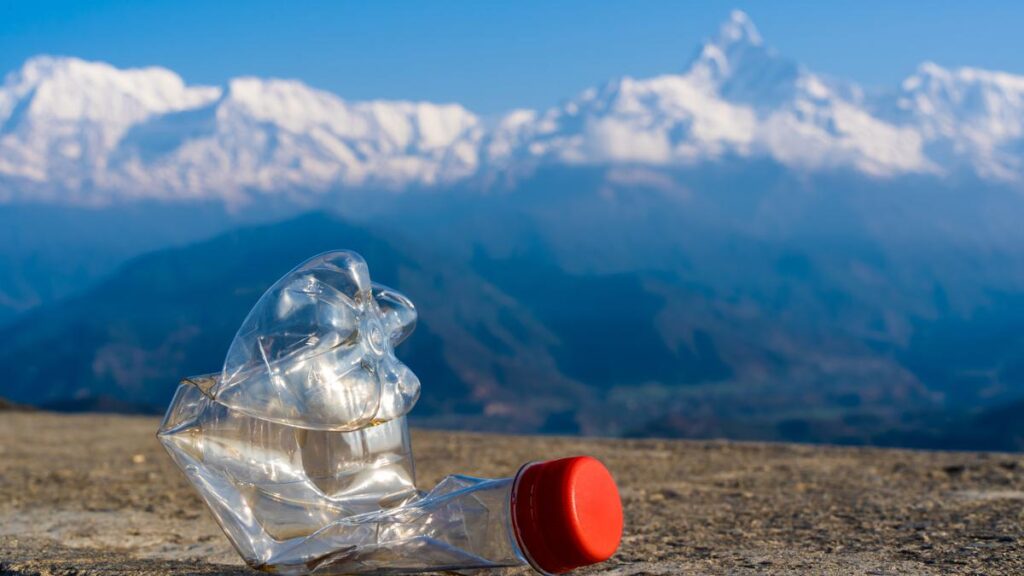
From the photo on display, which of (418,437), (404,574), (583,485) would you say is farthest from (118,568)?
(418,437)

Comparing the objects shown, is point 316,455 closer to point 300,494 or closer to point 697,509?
point 300,494

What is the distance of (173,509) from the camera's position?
9023mm

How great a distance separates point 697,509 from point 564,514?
455 cm

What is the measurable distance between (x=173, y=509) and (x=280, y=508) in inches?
181

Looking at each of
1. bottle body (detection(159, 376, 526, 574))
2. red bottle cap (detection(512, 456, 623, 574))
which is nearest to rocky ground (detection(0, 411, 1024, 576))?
bottle body (detection(159, 376, 526, 574))

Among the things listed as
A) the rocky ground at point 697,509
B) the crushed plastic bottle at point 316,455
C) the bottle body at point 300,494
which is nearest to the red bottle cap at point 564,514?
the crushed plastic bottle at point 316,455

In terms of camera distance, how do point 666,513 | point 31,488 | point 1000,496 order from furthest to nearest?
point 31,488 → point 1000,496 → point 666,513

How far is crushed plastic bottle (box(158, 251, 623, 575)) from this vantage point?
4.65 meters

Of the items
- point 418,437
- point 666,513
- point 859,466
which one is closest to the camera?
point 666,513

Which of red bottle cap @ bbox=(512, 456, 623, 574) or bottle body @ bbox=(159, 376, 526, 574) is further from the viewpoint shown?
bottle body @ bbox=(159, 376, 526, 574)

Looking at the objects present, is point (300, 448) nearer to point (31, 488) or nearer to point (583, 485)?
point (583, 485)

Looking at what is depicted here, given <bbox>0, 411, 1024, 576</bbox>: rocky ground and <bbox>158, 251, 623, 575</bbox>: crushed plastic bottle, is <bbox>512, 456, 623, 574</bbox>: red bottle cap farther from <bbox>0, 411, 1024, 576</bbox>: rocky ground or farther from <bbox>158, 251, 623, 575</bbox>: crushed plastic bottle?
<bbox>0, 411, 1024, 576</bbox>: rocky ground

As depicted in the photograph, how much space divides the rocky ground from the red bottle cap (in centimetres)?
133

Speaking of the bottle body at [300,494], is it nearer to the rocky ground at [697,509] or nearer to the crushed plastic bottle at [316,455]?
the crushed plastic bottle at [316,455]
